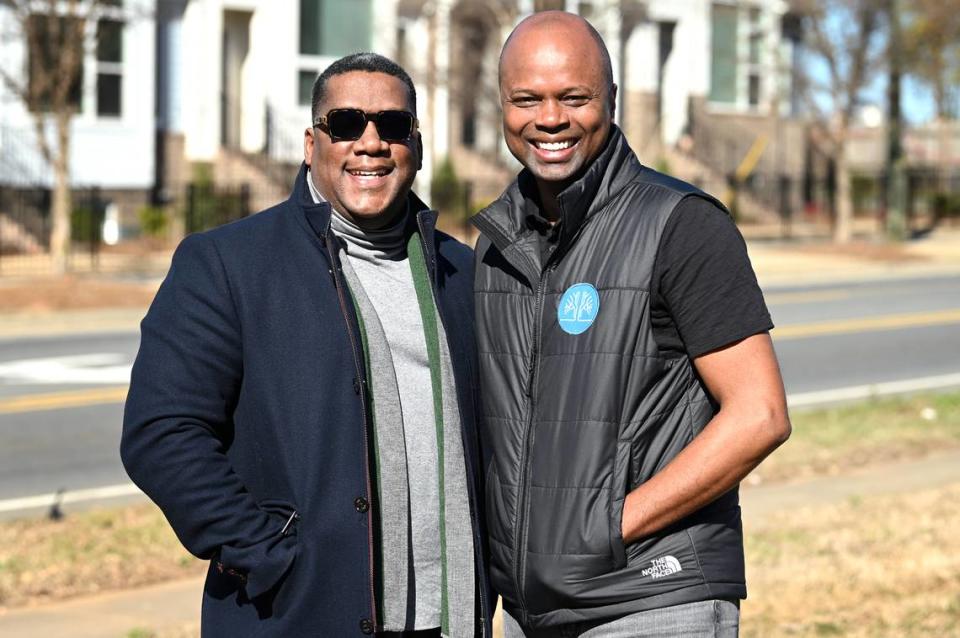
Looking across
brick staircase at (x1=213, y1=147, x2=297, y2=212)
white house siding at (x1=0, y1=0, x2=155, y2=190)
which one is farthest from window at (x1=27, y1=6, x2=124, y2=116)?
brick staircase at (x1=213, y1=147, x2=297, y2=212)

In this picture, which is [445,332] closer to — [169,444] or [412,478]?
[412,478]

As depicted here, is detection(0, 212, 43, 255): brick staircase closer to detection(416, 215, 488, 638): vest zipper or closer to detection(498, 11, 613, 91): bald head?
detection(416, 215, 488, 638): vest zipper

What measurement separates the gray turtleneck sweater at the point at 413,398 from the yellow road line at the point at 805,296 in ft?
59.3

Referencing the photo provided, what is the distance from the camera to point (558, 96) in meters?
3.24

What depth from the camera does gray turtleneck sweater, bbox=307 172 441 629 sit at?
3.30m

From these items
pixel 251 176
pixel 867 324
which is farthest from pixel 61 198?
pixel 867 324

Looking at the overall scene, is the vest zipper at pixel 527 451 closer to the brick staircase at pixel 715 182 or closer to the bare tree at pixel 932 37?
the bare tree at pixel 932 37

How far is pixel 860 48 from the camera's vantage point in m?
30.6

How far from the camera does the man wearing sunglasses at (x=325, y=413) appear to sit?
123 inches

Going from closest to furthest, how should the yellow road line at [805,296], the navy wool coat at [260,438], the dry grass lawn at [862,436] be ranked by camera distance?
the navy wool coat at [260,438], the dry grass lawn at [862,436], the yellow road line at [805,296]

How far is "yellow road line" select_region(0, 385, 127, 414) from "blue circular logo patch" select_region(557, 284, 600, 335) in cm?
918

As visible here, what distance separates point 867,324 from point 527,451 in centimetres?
1583

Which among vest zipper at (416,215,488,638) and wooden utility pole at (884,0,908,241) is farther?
wooden utility pole at (884,0,908,241)

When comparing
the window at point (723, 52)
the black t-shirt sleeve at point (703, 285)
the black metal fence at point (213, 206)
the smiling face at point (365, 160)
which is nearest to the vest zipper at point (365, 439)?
the smiling face at point (365, 160)
